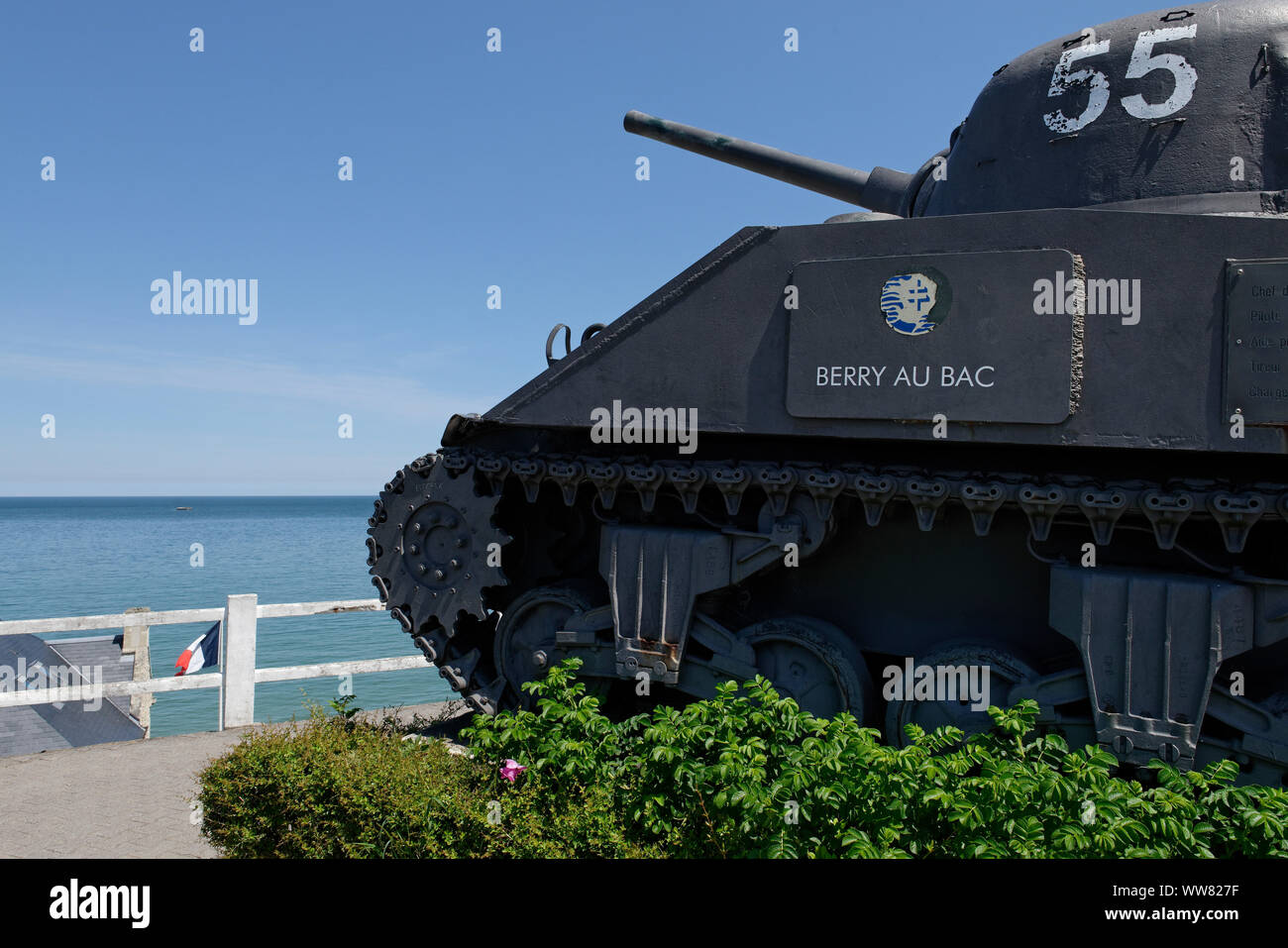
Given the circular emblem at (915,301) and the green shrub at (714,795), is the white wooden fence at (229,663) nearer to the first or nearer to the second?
the green shrub at (714,795)

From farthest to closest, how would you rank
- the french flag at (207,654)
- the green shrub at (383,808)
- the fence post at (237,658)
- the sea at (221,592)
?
the sea at (221,592), the french flag at (207,654), the fence post at (237,658), the green shrub at (383,808)

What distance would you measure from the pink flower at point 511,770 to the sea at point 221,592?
1853 millimetres

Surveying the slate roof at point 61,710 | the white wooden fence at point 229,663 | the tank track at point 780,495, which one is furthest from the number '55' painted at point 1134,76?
the slate roof at point 61,710

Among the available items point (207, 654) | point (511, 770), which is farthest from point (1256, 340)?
point (207, 654)

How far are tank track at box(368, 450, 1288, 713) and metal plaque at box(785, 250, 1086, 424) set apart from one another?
1.35 ft

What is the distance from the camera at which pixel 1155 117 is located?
6.68 m

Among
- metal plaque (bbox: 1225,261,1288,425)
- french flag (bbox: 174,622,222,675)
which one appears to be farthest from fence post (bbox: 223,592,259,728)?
metal plaque (bbox: 1225,261,1288,425)

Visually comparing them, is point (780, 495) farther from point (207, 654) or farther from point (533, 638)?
point (207, 654)

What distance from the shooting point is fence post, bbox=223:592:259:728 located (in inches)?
388

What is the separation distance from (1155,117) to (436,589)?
6062mm

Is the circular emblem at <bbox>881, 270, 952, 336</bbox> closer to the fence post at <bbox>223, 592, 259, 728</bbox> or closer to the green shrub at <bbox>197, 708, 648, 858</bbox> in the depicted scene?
the green shrub at <bbox>197, 708, 648, 858</bbox>

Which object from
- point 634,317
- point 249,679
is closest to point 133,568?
point 249,679

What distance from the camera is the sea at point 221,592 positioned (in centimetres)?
2009
